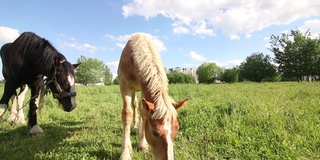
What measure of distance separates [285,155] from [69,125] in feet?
17.4

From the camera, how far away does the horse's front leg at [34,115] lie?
17.8 ft

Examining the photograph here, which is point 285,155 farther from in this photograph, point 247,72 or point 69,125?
point 247,72

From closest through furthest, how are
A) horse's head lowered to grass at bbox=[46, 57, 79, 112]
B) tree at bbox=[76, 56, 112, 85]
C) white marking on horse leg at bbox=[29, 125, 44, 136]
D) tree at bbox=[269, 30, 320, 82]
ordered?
horse's head lowered to grass at bbox=[46, 57, 79, 112] < white marking on horse leg at bbox=[29, 125, 44, 136] < tree at bbox=[269, 30, 320, 82] < tree at bbox=[76, 56, 112, 85]

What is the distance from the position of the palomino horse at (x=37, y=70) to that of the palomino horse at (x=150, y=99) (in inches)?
46.8

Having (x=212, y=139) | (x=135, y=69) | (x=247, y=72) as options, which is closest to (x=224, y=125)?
(x=212, y=139)

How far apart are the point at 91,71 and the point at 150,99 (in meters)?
84.7

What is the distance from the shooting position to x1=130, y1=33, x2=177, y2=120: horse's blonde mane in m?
2.94

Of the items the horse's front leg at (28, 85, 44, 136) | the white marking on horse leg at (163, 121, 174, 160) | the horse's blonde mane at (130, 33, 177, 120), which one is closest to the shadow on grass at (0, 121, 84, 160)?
the horse's front leg at (28, 85, 44, 136)

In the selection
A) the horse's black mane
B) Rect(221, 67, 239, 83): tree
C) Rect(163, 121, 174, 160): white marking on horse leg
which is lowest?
Rect(163, 121, 174, 160): white marking on horse leg

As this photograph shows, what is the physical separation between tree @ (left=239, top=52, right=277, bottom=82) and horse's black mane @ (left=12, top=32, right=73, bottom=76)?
2328 inches

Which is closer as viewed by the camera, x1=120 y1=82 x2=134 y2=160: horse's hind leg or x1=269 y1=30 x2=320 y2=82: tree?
x1=120 y1=82 x2=134 y2=160: horse's hind leg

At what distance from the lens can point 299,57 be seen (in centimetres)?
4559

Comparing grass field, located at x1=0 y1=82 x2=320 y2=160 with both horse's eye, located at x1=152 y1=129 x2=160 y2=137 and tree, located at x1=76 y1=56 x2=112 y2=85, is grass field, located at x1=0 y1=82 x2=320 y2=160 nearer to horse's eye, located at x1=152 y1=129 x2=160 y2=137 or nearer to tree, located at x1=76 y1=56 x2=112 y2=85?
horse's eye, located at x1=152 y1=129 x2=160 y2=137

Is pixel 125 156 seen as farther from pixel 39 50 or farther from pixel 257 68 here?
pixel 257 68
